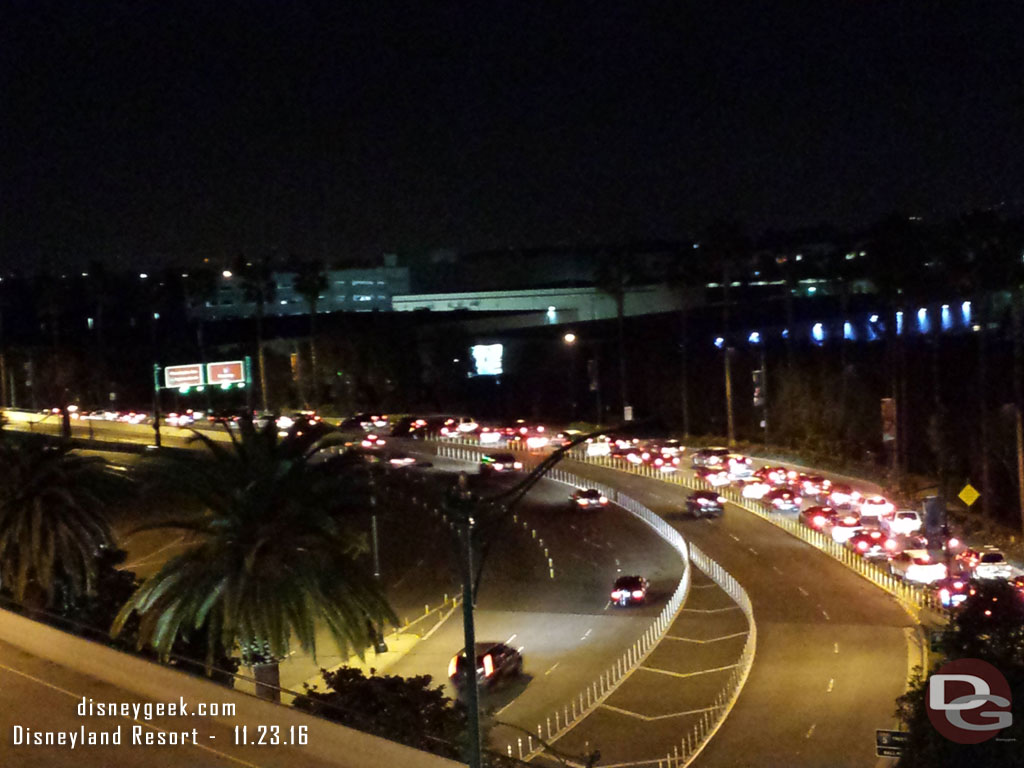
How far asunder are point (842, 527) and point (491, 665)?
20694 millimetres

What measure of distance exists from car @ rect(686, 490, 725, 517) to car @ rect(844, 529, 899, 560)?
639cm

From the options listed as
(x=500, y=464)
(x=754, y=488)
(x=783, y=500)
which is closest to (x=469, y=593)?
(x=783, y=500)

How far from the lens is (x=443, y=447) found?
218ft

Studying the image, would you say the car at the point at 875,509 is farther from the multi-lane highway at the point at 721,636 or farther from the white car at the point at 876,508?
the multi-lane highway at the point at 721,636

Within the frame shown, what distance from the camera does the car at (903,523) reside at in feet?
149

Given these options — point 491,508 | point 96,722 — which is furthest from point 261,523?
point 491,508

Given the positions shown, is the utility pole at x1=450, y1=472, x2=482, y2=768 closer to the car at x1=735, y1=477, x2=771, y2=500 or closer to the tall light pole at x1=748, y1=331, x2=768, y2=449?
the car at x1=735, y1=477, x2=771, y2=500

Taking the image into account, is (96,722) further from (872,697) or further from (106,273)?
(106,273)

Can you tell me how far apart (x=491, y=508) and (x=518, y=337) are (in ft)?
278

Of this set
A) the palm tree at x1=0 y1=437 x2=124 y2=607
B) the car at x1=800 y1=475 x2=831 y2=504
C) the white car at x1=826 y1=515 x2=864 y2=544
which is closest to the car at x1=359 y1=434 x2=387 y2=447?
the car at x1=800 y1=475 x2=831 y2=504

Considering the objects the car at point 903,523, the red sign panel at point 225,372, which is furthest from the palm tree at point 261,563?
the red sign panel at point 225,372

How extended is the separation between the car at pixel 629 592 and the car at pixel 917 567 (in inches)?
328

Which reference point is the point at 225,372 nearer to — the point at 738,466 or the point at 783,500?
the point at 738,466

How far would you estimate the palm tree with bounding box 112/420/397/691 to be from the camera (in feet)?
70.7
